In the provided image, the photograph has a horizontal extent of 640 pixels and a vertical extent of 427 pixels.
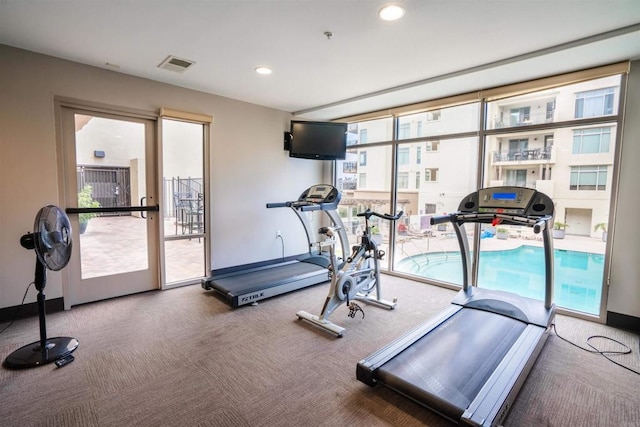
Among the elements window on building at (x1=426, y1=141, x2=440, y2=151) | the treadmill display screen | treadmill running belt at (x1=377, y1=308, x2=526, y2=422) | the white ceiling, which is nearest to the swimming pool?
treadmill running belt at (x1=377, y1=308, x2=526, y2=422)

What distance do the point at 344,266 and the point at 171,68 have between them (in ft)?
9.54

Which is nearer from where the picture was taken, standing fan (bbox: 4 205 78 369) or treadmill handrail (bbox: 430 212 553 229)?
standing fan (bbox: 4 205 78 369)

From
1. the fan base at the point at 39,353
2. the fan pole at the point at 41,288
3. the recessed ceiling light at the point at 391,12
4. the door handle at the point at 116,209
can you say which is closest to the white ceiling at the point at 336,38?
the recessed ceiling light at the point at 391,12

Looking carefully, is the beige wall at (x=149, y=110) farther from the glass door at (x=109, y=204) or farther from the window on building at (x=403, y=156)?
the window on building at (x=403, y=156)

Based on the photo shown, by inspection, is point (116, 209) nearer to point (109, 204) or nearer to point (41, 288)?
point (109, 204)

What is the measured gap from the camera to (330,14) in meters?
2.38

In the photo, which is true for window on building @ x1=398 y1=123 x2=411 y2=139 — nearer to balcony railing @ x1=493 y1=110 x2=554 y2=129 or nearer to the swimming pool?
balcony railing @ x1=493 y1=110 x2=554 y2=129

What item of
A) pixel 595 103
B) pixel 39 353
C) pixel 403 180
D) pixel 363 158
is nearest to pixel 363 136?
pixel 363 158

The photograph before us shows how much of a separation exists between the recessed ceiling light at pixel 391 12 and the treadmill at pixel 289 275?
1852mm

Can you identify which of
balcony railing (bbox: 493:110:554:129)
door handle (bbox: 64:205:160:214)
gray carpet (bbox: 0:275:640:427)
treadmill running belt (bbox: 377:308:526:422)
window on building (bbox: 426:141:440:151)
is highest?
balcony railing (bbox: 493:110:554:129)

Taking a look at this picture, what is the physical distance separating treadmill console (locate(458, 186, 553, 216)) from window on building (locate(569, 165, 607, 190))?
1211 millimetres

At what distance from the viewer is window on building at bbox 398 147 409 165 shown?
4.90 m

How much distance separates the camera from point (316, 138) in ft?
16.2

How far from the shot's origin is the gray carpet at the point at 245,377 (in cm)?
194
